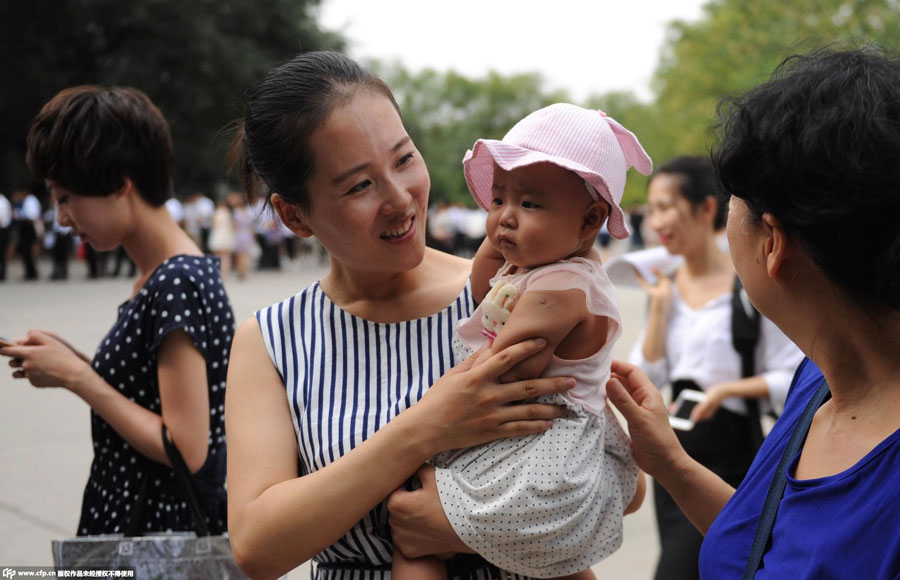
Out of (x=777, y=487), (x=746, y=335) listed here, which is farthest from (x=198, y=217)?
(x=777, y=487)

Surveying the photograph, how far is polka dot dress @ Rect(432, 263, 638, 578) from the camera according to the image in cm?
182

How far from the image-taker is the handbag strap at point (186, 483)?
2.66 meters

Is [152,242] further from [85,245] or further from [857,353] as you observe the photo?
[85,245]

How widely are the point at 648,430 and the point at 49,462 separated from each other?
606 centimetres

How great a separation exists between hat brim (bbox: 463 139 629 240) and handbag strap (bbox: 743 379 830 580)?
563mm

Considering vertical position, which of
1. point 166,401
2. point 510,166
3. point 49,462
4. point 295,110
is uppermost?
point 295,110

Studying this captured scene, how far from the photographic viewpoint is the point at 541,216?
1.96 meters

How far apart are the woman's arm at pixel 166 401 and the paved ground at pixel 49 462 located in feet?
1.51

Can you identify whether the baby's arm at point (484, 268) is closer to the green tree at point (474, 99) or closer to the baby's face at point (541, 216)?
the baby's face at point (541, 216)

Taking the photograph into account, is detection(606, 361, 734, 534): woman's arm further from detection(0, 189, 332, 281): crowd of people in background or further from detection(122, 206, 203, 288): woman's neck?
detection(0, 189, 332, 281): crowd of people in background

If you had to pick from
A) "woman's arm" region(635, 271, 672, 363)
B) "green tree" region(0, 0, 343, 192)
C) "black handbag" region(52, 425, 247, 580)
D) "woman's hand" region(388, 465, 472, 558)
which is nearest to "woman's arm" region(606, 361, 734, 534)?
"woman's hand" region(388, 465, 472, 558)

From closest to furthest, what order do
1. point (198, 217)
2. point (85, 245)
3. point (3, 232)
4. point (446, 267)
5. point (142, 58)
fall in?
point (446, 267), point (3, 232), point (85, 245), point (198, 217), point (142, 58)

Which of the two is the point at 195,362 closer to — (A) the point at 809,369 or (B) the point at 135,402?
(B) the point at 135,402

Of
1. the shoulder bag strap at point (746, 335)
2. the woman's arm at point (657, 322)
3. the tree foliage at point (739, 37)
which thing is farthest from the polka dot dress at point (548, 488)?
the tree foliage at point (739, 37)
